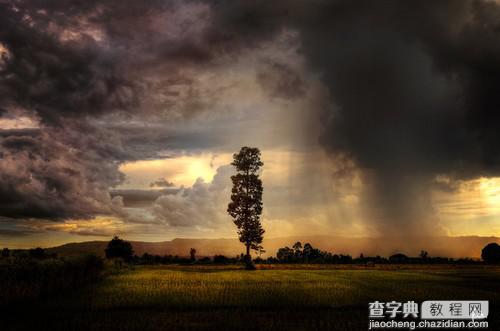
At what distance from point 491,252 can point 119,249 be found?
109642mm

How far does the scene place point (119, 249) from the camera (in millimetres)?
124125

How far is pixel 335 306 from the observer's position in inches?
877

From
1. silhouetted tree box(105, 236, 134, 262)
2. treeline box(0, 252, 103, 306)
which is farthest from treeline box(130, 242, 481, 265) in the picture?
treeline box(0, 252, 103, 306)

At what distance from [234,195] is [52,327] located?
5343 cm

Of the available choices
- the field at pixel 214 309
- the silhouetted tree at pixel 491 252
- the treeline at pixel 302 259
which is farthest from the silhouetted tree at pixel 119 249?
the silhouetted tree at pixel 491 252

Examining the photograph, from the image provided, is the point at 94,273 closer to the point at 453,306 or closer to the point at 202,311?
the point at 202,311

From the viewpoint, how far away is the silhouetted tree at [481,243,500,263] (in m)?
133

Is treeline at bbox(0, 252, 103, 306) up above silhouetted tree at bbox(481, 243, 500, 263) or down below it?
above

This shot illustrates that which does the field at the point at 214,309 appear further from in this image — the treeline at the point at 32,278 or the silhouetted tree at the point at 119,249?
the silhouetted tree at the point at 119,249

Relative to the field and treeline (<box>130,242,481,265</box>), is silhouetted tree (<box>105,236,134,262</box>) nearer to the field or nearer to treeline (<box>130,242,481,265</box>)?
treeline (<box>130,242,481,265</box>)

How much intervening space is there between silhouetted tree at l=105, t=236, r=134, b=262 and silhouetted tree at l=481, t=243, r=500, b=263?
10401cm

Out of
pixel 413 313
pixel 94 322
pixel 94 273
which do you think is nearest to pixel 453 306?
pixel 413 313

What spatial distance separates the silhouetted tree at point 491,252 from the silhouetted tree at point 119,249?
341 feet

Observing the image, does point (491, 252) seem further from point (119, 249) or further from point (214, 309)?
point (214, 309)
